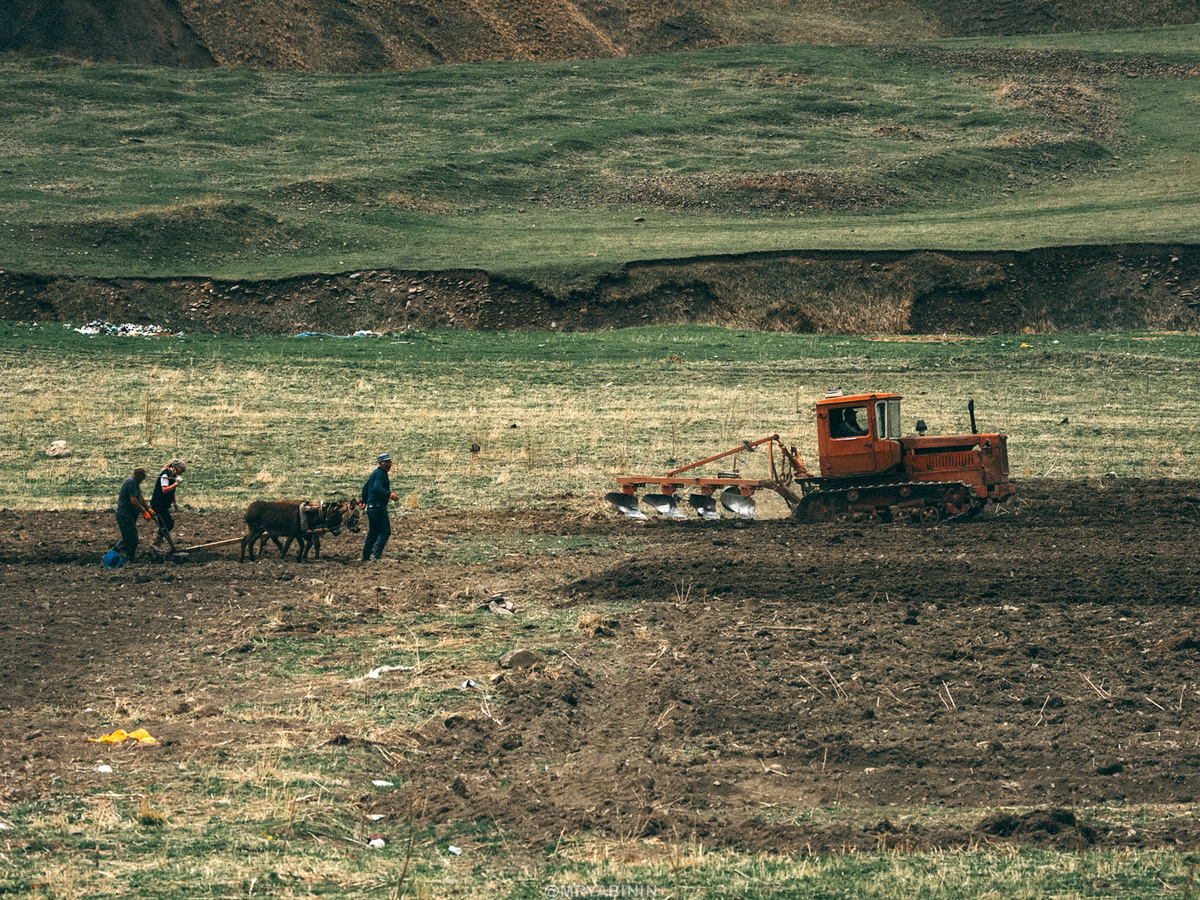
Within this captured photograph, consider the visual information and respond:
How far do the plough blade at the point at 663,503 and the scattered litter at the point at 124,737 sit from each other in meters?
11.5

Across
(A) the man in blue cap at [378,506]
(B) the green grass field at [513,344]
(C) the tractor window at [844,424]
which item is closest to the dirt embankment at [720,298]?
(B) the green grass field at [513,344]

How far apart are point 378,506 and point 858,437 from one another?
7.65 m

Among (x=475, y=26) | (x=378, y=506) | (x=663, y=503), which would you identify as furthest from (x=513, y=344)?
(x=475, y=26)

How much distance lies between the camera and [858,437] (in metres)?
20.1

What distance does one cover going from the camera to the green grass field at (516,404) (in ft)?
80.3

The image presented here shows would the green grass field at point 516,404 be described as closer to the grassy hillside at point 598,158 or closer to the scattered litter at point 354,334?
the scattered litter at point 354,334

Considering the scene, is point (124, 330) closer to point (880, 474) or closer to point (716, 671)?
point (880, 474)

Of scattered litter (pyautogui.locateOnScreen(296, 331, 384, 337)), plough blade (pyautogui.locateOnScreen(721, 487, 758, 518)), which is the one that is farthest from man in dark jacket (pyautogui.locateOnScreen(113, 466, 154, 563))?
scattered litter (pyautogui.locateOnScreen(296, 331, 384, 337))

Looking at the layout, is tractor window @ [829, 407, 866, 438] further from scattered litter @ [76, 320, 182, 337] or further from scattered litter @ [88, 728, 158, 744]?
scattered litter @ [76, 320, 182, 337]

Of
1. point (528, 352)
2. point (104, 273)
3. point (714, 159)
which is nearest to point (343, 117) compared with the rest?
point (714, 159)

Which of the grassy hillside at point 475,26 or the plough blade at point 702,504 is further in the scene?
the grassy hillside at point 475,26

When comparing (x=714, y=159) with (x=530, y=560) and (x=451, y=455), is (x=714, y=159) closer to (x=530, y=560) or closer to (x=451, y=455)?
(x=451, y=455)

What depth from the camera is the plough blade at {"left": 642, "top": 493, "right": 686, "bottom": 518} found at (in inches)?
842

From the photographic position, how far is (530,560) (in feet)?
61.4
